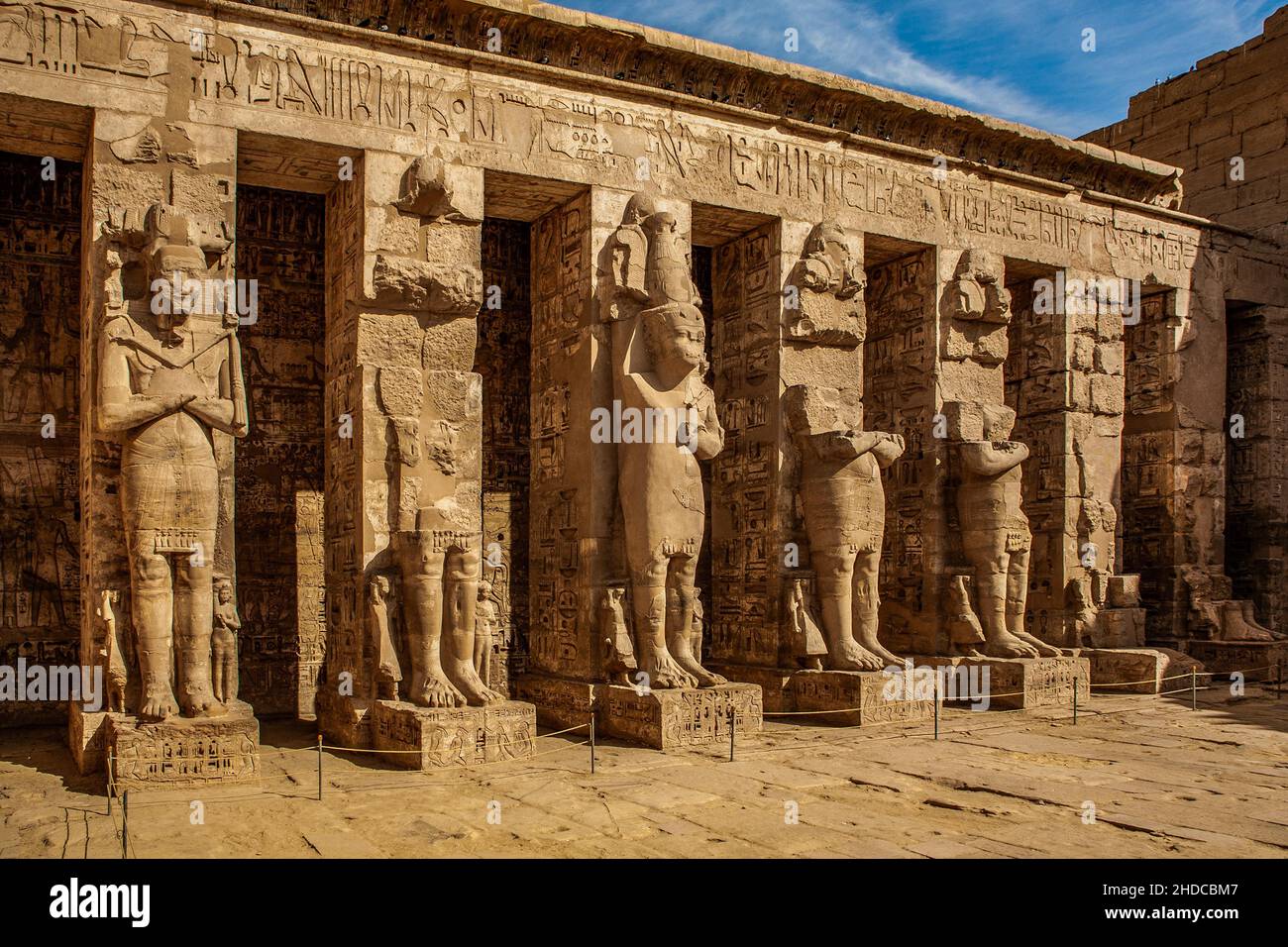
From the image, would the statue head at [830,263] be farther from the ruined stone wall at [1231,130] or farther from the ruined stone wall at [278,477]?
the ruined stone wall at [1231,130]

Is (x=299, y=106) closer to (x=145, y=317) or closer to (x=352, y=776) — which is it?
(x=145, y=317)

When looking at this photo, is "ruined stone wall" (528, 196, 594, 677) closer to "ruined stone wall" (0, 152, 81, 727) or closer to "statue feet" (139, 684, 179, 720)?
"statue feet" (139, 684, 179, 720)

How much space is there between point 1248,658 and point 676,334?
25.9 ft

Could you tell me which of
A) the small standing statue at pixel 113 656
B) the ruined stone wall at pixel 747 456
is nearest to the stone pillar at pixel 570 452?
the ruined stone wall at pixel 747 456

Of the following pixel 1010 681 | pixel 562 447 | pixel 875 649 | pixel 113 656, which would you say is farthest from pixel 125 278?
pixel 1010 681

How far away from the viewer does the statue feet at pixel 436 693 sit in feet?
25.9

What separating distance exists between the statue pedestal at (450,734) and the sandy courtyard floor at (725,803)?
0.15m

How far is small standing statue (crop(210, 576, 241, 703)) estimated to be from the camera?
748 cm

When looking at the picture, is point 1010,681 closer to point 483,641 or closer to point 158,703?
point 483,641

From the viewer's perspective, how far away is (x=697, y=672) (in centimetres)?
902

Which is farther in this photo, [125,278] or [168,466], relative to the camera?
[125,278]

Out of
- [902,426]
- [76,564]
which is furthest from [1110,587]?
[76,564]

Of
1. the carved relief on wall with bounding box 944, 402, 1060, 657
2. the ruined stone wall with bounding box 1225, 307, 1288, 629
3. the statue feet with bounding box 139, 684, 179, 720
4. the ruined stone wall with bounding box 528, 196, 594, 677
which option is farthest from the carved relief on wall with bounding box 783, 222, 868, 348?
the ruined stone wall with bounding box 1225, 307, 1288, 629

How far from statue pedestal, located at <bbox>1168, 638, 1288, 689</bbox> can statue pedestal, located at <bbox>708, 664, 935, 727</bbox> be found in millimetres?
4488
